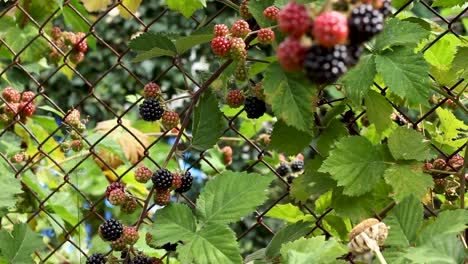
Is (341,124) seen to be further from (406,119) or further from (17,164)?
(17,164)

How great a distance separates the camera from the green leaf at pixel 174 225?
1.46 m

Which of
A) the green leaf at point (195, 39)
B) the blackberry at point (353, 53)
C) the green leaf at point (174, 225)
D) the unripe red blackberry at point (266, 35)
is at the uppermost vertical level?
the blackberry at point (353, 53)

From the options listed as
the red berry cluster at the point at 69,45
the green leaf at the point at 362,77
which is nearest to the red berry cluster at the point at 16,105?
the red berry cluster at the point at 69,45

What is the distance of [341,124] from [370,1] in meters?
0.87

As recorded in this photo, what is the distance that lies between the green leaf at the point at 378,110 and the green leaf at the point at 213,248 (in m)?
0.37

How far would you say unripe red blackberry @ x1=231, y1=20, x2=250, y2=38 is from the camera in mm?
1405

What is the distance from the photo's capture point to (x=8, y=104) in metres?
2.27

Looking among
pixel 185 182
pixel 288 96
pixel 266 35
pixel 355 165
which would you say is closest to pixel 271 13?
pixel 266 35

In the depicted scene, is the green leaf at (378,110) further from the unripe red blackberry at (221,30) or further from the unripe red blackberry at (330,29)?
the unripe red blackberry at (330,29)

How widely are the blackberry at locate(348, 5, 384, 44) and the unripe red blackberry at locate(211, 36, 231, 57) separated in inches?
21.6

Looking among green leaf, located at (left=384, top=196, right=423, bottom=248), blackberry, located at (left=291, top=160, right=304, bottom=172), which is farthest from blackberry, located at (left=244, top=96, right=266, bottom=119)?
blackberry, located at (left=291, top=160, right=304, bottom=172)

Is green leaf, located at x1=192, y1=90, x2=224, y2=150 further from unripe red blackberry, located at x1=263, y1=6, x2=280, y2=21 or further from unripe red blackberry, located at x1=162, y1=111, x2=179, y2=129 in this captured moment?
unripe red blackberry, located at x1=263, y1=6, x2=280, y2=21

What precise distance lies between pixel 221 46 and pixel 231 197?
26cm

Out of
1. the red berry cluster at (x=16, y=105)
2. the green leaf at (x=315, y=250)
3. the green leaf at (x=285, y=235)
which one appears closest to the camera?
the green leaf at (x=315, y=250)
